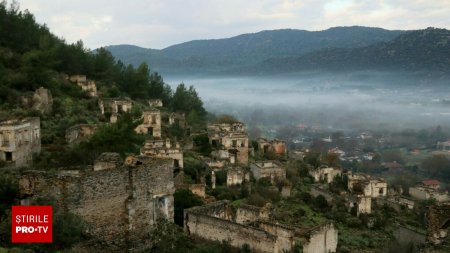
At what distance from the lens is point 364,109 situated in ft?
Answer: 487

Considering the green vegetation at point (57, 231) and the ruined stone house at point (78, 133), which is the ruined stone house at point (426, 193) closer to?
the ruined stone house at point (78, 133)

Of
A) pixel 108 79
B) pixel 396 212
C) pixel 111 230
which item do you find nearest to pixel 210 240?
pixel 111 230

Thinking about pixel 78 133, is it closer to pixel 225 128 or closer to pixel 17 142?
pixel 17 142

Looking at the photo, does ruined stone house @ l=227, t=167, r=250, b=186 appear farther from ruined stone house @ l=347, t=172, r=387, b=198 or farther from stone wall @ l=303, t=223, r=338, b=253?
ruined stone house @ l=347, t=172, r=387, b=198

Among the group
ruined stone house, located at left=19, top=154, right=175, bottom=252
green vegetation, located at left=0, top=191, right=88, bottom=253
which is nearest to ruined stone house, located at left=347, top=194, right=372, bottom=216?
ruined stone house, located at left=19, top=154, right=175, bottom=252

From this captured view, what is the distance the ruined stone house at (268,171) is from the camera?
3569 centimetres

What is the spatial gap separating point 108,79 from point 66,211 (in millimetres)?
39377

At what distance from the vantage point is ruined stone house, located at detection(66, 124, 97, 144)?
2461 cm

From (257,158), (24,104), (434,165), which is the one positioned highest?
(24,104)

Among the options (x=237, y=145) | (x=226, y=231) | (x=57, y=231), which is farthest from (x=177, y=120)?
(x=57, y=231)

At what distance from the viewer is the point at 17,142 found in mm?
20172

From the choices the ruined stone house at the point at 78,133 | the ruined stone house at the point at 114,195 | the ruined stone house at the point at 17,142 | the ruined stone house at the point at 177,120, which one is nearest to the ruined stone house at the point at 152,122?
the ruined stone house at the point at 177,120

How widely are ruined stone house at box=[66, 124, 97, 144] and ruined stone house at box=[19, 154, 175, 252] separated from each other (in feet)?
37.5

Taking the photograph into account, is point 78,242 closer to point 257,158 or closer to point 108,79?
point 257,158
